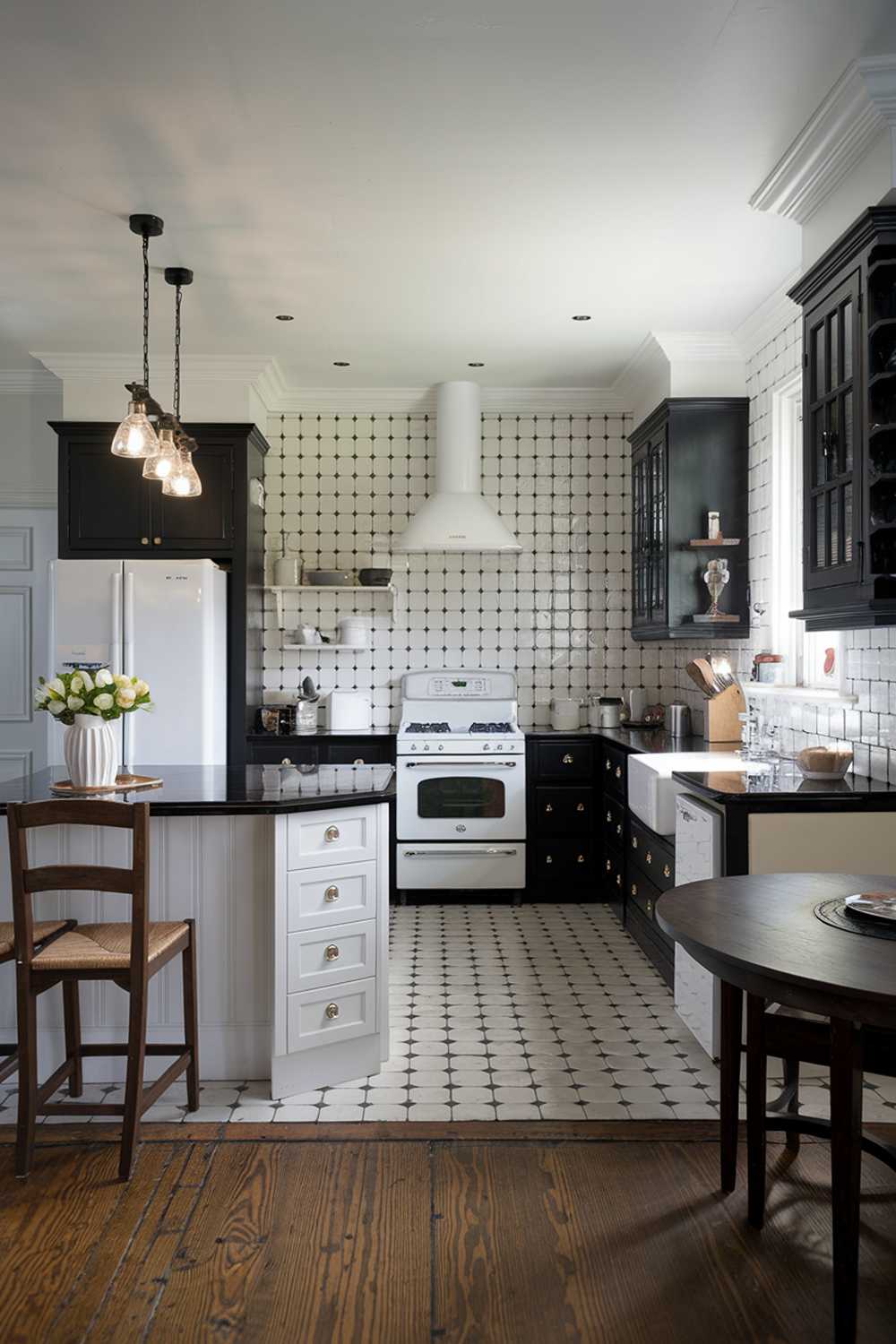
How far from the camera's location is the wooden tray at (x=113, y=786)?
2949 mm

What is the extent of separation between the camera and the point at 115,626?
189 inches

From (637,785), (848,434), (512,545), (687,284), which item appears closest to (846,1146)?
(848,434)

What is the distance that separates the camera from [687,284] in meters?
4.11

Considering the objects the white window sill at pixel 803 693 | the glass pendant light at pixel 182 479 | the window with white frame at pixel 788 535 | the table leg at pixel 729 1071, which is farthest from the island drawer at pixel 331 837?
the window with white frame at pixel 788 535

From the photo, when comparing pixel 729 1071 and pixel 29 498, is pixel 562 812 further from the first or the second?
pixel 29 498

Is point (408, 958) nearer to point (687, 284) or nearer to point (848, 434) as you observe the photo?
point (848, 434)

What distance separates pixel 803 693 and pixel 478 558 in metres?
2.45

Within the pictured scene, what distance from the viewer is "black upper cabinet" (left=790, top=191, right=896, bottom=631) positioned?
2.74m

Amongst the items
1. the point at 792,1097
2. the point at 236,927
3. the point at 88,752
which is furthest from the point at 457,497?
the point at 792,1097

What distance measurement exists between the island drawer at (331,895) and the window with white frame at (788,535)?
2.14 meters

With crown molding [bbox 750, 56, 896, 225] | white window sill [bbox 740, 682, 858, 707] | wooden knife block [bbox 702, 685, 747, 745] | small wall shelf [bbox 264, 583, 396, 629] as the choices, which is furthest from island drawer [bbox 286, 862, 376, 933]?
small wall shelf [bbox 264, 583, 396, 629]

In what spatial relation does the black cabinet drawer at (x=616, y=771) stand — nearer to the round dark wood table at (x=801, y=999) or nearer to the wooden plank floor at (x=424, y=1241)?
the wooden plank floor at (x=424, y=1241)

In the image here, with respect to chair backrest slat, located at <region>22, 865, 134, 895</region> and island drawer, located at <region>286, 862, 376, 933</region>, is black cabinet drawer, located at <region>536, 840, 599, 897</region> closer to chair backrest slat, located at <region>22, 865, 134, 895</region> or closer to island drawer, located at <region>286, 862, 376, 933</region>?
island drawer, located at <region>286, 862, 376, 933</region>

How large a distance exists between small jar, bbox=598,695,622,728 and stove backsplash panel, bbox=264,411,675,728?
30 cm
